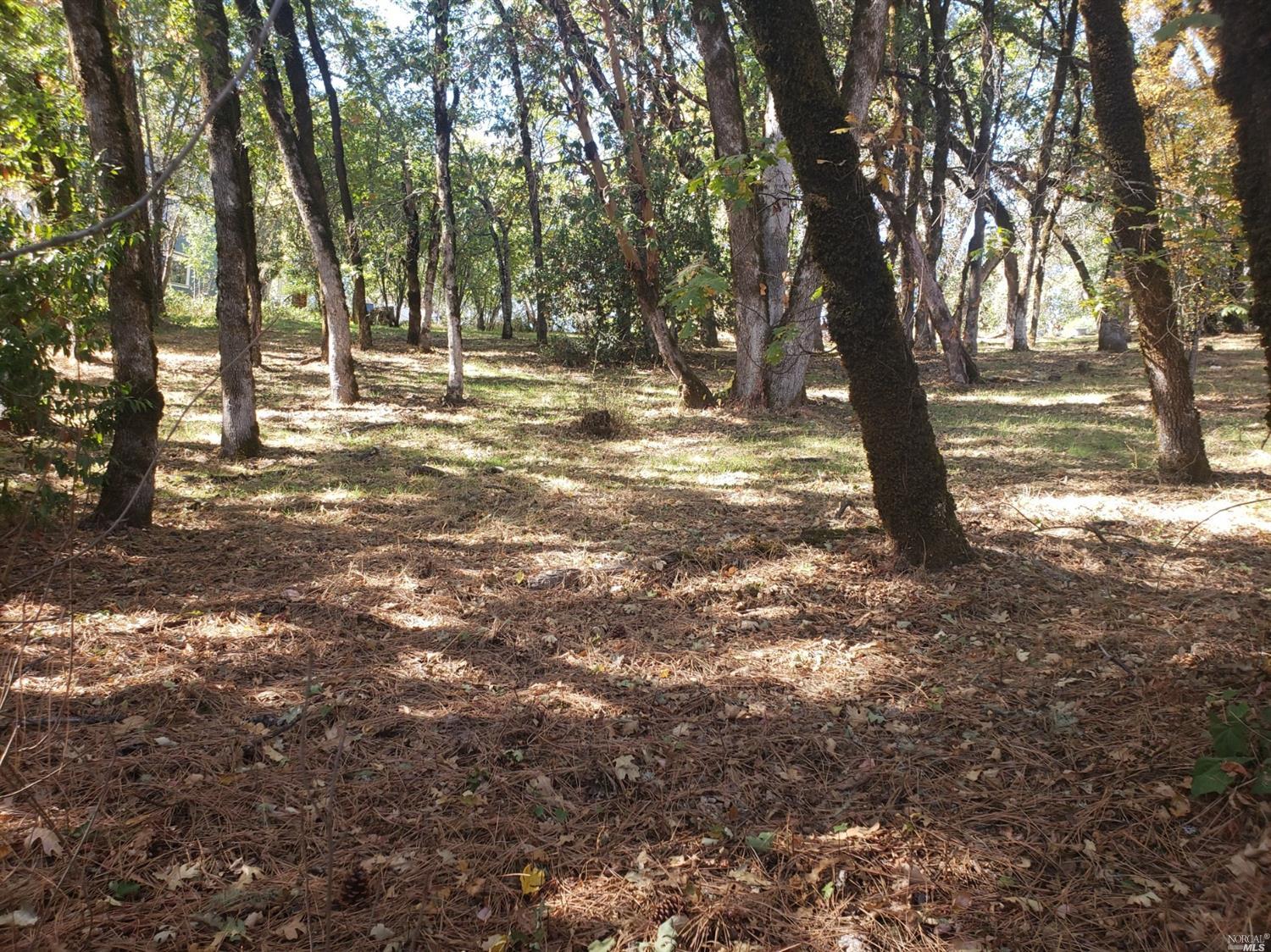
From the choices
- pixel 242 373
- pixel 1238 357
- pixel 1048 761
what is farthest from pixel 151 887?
pixel 1238 357

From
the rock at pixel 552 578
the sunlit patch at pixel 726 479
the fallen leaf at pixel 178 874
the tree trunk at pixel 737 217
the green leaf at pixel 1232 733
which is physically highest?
the tree trunk at pixel 737 217

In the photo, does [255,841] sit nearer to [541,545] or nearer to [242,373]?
[541,545]

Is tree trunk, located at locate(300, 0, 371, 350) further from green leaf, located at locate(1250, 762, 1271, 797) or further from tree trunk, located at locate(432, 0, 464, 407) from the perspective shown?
green leaf, located at locate(1250, 762, 1271, 797)

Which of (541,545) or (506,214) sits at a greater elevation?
(506,214)

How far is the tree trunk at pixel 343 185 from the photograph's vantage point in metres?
15.2

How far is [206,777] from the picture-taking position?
294 cm

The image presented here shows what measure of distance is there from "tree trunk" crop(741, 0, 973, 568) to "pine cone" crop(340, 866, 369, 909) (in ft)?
11.7

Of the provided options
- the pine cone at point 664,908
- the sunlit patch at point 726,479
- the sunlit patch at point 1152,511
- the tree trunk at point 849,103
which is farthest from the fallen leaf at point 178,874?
the tree trunk at point 849,103

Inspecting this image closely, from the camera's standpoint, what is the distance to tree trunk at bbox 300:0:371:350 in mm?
15172

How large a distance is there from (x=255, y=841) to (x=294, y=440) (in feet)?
25.9

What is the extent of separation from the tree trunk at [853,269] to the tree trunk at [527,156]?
26.4 ft

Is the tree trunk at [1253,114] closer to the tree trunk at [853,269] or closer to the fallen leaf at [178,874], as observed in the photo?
the tree trunk at [853,269]

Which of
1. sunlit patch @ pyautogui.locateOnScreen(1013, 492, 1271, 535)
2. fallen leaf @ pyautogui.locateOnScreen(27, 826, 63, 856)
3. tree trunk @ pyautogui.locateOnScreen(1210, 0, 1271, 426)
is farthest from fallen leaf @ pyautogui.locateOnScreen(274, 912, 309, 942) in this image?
sunlit patch @ pyautogui.locateOnScreen(1013, 492, 1271, 535)

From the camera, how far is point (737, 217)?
35.9ft
